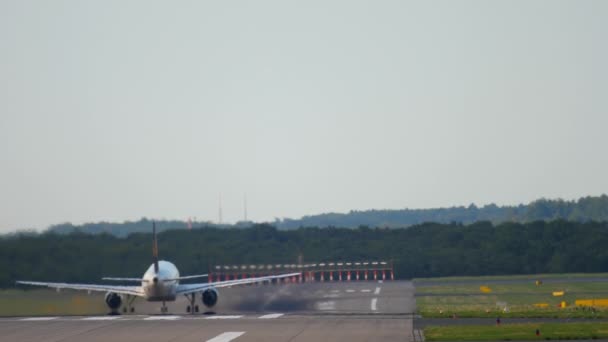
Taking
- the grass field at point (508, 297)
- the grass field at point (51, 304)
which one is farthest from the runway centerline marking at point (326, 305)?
the grass field at point (51, 304)

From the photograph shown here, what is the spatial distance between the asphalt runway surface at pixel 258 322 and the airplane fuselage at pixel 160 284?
949mm

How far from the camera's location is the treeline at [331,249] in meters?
72.8

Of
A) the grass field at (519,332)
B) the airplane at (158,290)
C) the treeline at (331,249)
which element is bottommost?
the grass field at (519,332)

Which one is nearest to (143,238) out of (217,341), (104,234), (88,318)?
(104,234)

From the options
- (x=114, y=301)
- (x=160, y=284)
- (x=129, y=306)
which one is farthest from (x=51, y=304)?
(x=160, y=284)

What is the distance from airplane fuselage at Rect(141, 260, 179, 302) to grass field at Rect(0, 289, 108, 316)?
11.5 feet

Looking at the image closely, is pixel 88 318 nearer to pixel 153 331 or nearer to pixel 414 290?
pixel 153 331

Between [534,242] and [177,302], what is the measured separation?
4679 centimetres

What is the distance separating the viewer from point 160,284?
186 feet

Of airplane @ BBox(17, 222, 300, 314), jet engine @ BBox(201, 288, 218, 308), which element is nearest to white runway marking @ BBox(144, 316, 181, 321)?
airplane @ BBox(17, 222, 300, 314)

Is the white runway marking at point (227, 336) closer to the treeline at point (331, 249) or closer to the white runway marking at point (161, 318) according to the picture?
the white runway marking at point (161, 318)

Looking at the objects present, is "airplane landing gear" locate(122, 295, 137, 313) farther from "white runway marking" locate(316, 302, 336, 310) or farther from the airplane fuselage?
"white runway marking" locate(316, 302, 336, 310)

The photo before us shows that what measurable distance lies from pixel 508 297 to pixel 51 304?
25.5 meters

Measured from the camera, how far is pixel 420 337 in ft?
120
